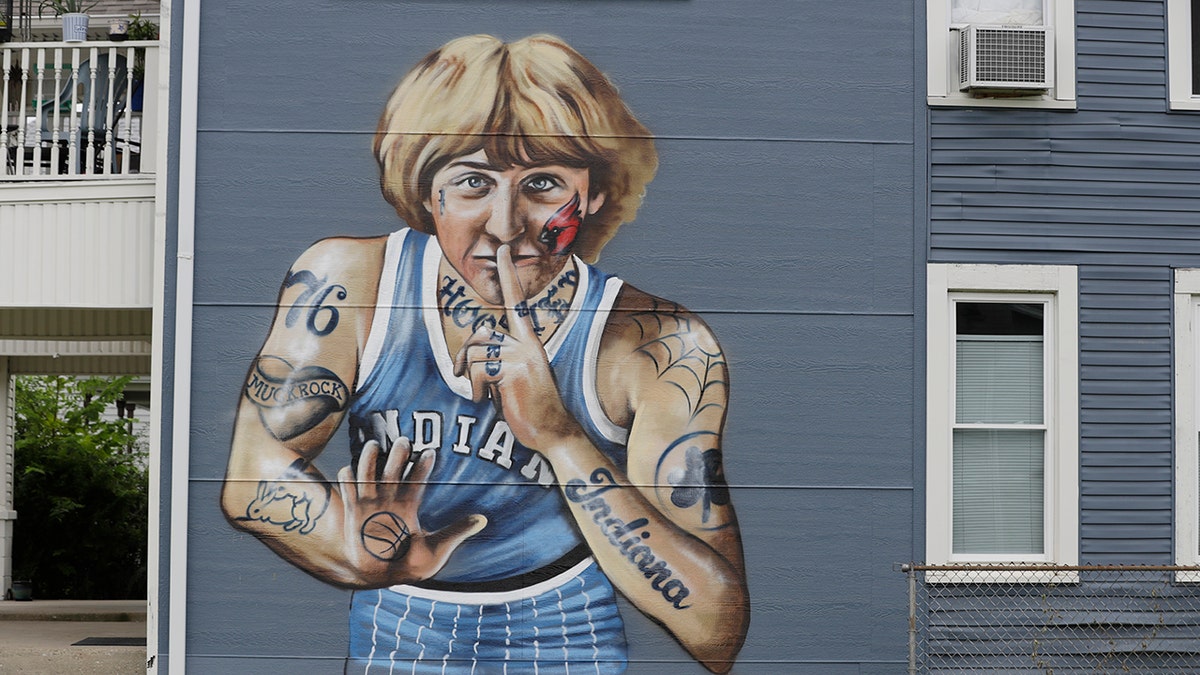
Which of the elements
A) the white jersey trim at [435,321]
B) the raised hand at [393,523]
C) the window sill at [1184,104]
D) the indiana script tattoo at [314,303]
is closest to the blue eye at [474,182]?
the white jersey trim at [435,321]


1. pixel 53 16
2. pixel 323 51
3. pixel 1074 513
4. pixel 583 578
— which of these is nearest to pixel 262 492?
pixel 583 578

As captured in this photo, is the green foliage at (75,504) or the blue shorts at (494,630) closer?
the blue shorts at (494,630)

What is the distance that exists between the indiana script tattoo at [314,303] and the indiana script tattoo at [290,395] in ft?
0.81

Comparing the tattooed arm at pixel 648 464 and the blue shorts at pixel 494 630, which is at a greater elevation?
the tattooed arm at pixel 648 464

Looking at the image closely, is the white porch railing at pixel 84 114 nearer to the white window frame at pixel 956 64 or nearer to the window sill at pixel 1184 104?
the white window frame at pixel 956 64

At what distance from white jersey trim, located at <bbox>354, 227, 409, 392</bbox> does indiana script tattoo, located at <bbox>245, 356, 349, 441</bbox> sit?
7.2 inches

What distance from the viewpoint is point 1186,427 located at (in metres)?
8.34

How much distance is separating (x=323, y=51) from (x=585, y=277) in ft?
6.99

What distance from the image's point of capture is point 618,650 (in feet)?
26.1

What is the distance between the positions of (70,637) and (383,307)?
4.71 m

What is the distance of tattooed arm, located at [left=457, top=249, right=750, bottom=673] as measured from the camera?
7.98 meters

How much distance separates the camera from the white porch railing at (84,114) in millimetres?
8680

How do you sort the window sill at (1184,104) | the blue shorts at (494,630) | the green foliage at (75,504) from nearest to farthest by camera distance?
the blue shorts at (494,630) → the window sill at (1184,104) → the green foliage at (75,504)

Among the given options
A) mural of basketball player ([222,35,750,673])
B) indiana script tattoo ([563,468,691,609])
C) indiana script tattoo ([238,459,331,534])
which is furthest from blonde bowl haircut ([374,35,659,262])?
indiana script tattoo ([238,459,331,534])
